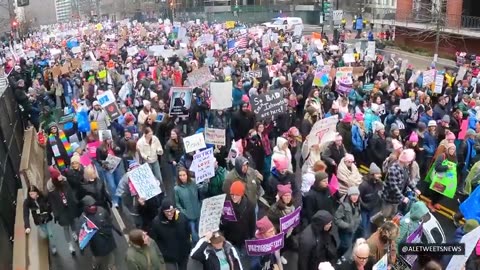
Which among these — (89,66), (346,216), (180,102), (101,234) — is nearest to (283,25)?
(89,66)

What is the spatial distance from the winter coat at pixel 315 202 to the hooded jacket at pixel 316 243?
0.84 m

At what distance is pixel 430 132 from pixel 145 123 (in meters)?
5.75

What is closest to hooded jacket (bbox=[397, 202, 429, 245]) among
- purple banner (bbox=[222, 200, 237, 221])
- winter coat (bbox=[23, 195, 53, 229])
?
purple banner (bbox=[222, 200, 237, 221])

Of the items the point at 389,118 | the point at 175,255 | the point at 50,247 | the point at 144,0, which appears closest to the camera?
the point at 175,255

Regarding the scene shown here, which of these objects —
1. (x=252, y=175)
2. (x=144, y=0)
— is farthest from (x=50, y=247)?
(x=144, y=0)

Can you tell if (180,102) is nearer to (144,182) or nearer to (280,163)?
(280,163)

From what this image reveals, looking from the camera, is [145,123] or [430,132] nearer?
[430,132]

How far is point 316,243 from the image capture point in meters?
6.00

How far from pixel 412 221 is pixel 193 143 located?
12.4ft

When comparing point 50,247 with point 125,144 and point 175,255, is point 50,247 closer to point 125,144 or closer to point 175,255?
point 125,144

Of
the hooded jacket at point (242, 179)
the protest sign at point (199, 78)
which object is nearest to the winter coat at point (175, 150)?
the hooded jacket at point (242, 179)

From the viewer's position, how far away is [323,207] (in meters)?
7.02

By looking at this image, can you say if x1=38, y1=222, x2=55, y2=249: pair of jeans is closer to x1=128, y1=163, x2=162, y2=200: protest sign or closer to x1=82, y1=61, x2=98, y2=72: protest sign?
x1=128, y1=163, x2=162, y2=200: protest sign

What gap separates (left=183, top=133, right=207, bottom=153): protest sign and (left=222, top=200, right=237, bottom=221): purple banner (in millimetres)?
1978
